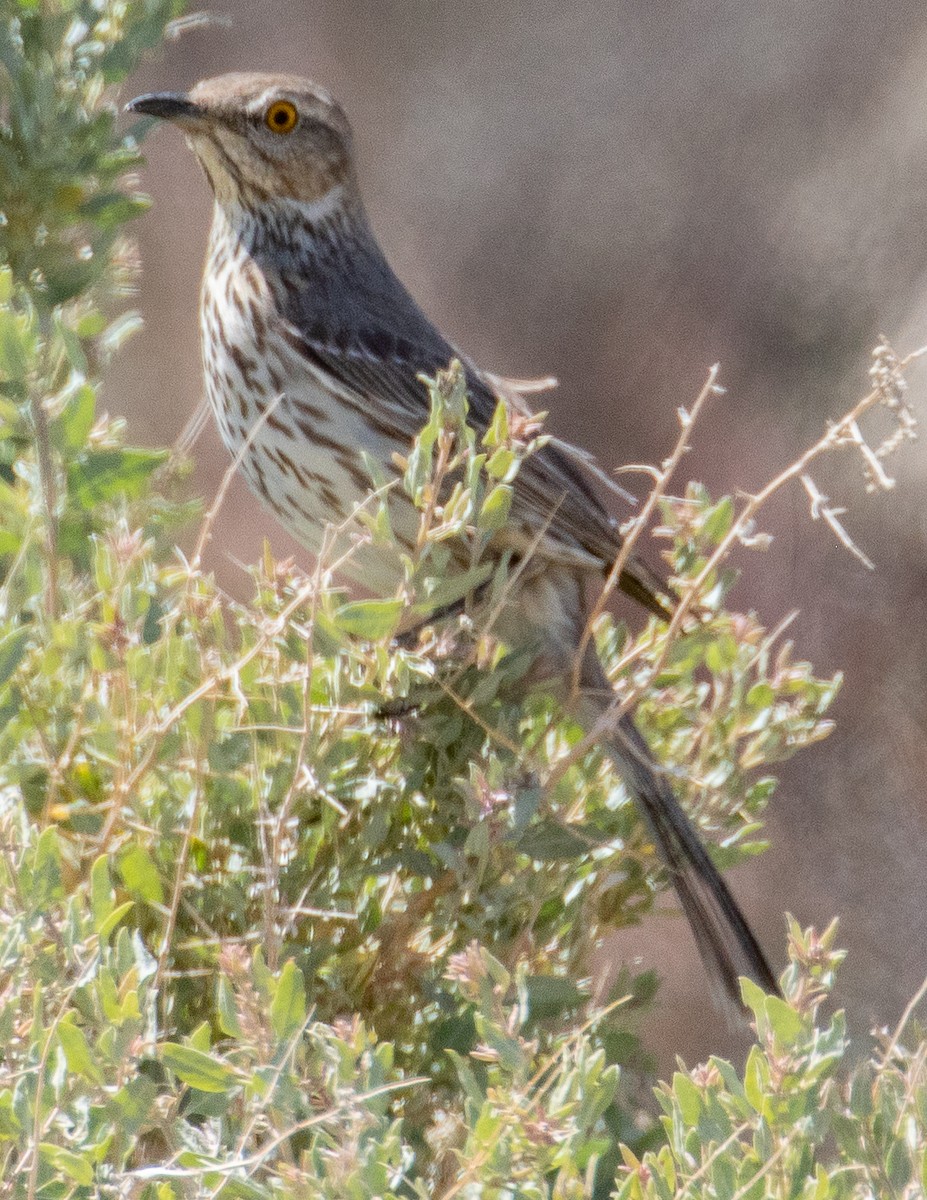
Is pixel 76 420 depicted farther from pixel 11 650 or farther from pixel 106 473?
pixel 11 650

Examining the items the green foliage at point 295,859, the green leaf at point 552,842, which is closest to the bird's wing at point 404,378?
the green foliage at point 295,859

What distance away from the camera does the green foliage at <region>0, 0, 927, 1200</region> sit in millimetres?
1396

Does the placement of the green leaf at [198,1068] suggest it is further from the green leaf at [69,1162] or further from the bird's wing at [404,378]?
the bird's wing at [404,378]

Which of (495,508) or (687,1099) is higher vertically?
(495,508)

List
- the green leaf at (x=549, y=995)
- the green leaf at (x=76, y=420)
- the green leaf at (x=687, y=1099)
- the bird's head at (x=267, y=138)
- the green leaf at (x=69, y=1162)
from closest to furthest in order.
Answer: the green leaf at (x=69, y=1162) < the green leaf at (x=687, y=1099) < the green leaf at (x=76, y=420) < the green leaf at (x=549, y=995) < the bird's head at (x=267, y=138)

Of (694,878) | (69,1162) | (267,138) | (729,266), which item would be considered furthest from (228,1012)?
(729,266)

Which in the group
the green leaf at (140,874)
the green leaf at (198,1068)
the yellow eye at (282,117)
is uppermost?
the yellow eye at (282,117)

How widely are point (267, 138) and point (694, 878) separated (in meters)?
1.71

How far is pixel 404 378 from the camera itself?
9.77ft

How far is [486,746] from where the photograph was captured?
6.72 ft

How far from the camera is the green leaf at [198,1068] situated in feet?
4.56

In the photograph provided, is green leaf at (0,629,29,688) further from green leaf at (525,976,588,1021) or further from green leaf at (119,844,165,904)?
green leaf at (525,976,588,1021)

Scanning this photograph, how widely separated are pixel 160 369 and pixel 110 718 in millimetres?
3442

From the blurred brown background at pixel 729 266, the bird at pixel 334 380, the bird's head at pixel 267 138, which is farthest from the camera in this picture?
the blurred brown background at pixel 729 266
